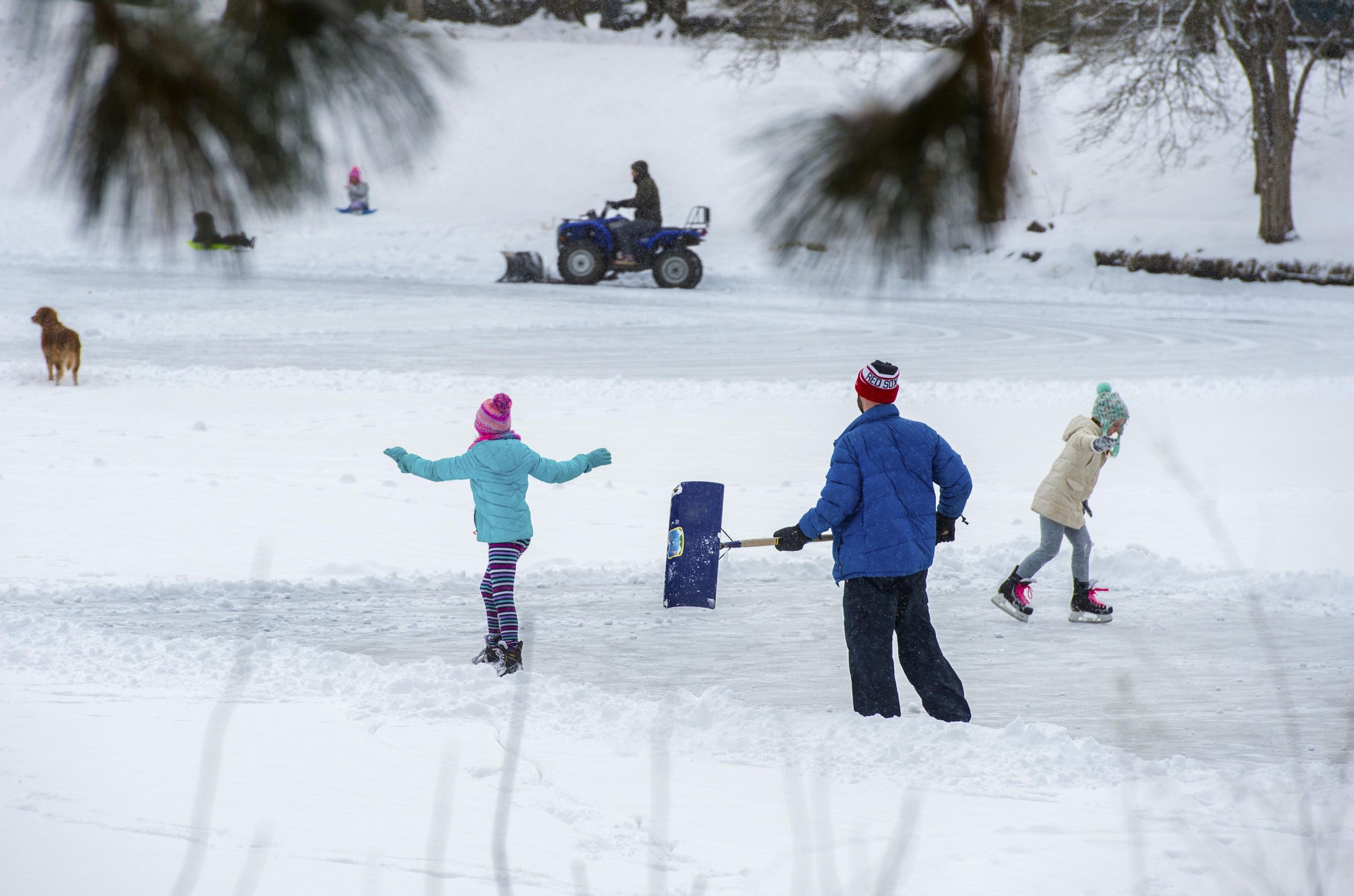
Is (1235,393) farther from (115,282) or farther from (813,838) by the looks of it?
(115,282)

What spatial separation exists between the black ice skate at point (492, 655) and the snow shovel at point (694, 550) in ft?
4.92

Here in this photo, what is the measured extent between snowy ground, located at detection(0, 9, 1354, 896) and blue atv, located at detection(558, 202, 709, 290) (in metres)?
7.68

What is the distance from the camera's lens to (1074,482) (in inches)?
276

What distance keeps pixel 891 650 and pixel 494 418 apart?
208 centimetres

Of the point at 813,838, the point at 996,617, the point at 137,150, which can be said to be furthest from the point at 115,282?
the point at 137,150

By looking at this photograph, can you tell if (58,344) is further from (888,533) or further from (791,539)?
(888,533)

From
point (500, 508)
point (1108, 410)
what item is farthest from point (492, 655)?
point (1108, 410)

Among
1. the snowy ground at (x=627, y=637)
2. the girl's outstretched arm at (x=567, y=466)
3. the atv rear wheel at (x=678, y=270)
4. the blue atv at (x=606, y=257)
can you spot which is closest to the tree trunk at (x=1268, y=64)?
the snowy ground at (x=627, y=637)

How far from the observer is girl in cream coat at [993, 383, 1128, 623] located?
6969 millimetres

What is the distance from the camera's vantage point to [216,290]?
72.2 feet

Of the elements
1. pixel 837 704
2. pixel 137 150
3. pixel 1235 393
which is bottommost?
pixel 837 704

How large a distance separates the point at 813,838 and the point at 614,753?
98cm

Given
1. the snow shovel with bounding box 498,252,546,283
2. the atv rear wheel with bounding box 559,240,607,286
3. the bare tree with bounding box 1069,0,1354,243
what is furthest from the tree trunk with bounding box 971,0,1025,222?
the snow shovel with bounding box 498,252,546,283

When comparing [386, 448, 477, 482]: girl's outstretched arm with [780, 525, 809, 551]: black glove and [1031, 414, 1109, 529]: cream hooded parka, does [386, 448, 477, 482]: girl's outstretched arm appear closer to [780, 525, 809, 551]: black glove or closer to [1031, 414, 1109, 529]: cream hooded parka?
[780, 525, 809, 551]: black glove
